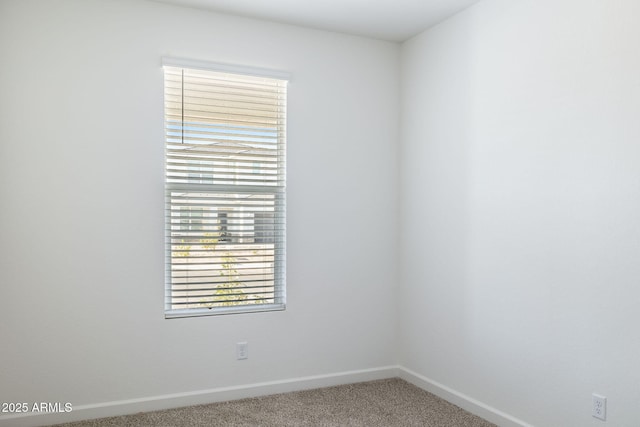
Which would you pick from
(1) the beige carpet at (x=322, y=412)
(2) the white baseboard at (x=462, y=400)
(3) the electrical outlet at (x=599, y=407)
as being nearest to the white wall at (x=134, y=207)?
(1) the beige carpet at (x=322, y=412)

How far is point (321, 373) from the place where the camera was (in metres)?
3.61

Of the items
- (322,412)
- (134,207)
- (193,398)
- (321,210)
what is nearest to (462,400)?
(322,412)

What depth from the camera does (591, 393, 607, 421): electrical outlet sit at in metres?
2.32

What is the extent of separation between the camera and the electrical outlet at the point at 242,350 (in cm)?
335

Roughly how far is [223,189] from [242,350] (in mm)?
1114

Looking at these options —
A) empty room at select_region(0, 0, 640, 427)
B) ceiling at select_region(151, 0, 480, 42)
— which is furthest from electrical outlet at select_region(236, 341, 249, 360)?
ceiling at select_region(151, 0, 480, 42)

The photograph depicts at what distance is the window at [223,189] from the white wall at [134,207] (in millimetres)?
90

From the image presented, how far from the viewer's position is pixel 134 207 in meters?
3.09

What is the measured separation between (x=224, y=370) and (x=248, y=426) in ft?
1.64

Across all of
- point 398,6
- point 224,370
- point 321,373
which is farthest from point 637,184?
point 224,370

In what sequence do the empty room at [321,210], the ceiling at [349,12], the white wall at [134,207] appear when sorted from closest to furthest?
1. the empty room at [321,210]
2. the white wall at [134,207]
3. the ceiling at [349,12]

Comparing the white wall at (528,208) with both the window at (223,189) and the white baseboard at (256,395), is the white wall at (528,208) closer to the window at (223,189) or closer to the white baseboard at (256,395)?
the white baseboard at (256,395)

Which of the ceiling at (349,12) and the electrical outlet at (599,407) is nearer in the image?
the electrical outlet at (599,407)

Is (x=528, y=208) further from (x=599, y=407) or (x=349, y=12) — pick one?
(x=349, y=12)
